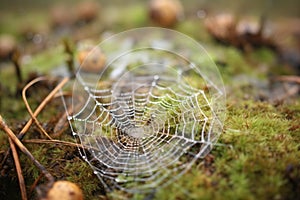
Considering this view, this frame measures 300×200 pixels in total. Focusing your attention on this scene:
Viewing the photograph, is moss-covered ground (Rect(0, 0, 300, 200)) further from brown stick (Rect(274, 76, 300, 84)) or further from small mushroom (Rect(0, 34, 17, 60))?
small mushroom (Rect(0, 34, 17, 60))

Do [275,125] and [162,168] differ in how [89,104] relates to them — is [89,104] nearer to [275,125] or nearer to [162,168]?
[162,168]

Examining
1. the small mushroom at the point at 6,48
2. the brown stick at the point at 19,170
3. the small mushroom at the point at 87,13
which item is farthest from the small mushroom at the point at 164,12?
the brown stick at the point at 19,170

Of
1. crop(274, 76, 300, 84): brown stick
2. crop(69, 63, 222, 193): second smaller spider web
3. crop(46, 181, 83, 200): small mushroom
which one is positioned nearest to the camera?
crop(46, 181, 83, 200): small mushroom

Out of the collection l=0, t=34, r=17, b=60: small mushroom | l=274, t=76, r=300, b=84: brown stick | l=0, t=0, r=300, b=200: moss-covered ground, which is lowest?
l=0, t=0, r=300, b=200: moss-covered ground

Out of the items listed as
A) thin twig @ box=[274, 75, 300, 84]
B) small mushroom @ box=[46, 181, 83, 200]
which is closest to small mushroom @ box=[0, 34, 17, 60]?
small mushroom @ box=[46, 181, 83, 200]

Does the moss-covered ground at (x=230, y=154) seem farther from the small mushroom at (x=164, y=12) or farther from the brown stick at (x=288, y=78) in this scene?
the small mushroom at (x=164, y=12)

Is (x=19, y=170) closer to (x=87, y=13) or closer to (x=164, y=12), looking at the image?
(x=164, y=12)

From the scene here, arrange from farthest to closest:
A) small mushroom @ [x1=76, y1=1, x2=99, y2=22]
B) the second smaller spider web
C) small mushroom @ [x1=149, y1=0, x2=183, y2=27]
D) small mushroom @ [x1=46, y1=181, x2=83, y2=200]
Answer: small mushroom @ [x1=76, y1=1, x2=99, y2=22], small mushroom @ [x1=149, y1=0, x2=183, y2=27], the second smaller spider web, small mushroom @ [x1=46, y1=181, x2=83, y2=200]
